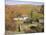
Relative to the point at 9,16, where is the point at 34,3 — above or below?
above

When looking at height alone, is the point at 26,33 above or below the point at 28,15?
below

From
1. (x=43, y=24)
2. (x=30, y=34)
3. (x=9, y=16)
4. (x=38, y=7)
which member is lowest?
(x=30, y=34)

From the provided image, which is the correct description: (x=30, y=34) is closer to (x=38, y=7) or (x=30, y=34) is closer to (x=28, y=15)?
(x=28, y=15)

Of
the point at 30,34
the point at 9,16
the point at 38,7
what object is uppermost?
the point at 38,7

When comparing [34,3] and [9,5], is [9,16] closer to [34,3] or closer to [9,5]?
[9,5]

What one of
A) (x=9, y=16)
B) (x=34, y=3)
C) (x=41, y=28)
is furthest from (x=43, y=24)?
(x=9, y=16)
